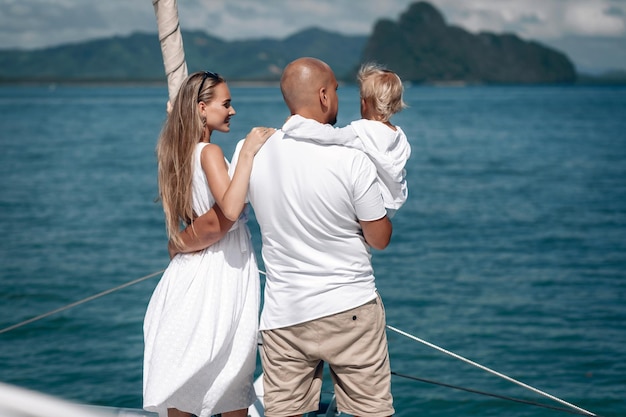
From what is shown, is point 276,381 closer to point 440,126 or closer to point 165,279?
point 165,279

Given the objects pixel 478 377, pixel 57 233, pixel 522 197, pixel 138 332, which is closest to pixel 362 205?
pixel 478 377

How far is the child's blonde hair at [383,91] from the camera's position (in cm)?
284

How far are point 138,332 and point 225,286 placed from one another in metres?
7.82

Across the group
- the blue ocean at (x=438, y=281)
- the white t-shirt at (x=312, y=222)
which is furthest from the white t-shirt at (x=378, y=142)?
the blue ocean at (x=438, y=281)

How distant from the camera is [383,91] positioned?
112 inches

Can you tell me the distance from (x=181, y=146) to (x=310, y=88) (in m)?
0.59

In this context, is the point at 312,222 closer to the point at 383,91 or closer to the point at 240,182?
the point at 240,182

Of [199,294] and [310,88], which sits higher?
[310,88]

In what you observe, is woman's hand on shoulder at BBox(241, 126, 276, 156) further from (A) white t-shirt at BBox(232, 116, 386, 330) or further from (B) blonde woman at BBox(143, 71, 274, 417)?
(B) blonde woman at BBox(143, 71, 274, 417)

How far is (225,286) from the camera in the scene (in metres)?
2.93

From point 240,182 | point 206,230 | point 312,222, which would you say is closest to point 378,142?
point 312,222

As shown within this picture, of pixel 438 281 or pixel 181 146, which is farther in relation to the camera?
pixel 438 281

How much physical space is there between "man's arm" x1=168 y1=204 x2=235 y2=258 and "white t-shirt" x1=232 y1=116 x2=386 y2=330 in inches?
6.8

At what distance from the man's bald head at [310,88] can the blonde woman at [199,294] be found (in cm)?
38
